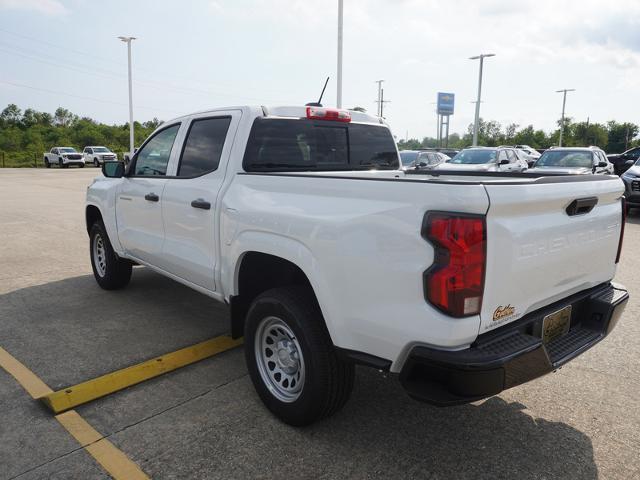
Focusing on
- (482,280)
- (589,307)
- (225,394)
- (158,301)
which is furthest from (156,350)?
(589,307)

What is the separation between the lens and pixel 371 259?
235cm

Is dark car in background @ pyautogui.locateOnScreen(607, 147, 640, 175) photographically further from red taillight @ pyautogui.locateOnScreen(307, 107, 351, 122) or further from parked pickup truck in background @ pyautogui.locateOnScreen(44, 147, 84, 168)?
parked pickup truck in background @ pyautogui.locateOnScreen(44, 147, 84, 168)

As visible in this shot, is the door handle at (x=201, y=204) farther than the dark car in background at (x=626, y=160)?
No

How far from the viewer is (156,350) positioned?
4.10 m

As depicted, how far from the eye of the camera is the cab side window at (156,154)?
4.38 metres

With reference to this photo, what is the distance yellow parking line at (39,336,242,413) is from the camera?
128 inches

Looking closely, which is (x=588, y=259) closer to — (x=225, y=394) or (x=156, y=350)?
(x=225, y=394)

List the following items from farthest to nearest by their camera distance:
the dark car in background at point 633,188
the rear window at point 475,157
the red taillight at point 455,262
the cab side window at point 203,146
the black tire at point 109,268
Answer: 1. the rear window at point 475,157
2. the dark car in background at point 633,188
3. the black tire at point 109,268
4. the cab side window at point 203,146
5. the red taillight at point 455,262

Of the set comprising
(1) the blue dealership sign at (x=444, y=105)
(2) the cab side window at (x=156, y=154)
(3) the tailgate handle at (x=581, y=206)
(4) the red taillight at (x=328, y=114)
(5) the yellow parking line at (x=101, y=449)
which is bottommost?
(5) the yellow parking line at (x=101, y=449)

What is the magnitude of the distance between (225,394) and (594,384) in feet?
8.45

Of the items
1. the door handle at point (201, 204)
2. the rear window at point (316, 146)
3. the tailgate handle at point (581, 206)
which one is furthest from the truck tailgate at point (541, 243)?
the door handle at point (201, 204)

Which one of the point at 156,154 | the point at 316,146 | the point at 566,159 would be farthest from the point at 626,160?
the point at 156,154

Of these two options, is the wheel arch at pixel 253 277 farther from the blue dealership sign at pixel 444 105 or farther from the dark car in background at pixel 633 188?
the blue dealership sign at pixel 444 105

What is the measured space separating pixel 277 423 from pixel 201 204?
1591 millimetres
